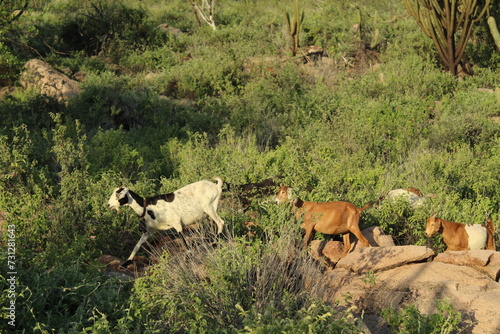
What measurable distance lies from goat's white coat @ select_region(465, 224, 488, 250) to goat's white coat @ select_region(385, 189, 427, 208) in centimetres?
86

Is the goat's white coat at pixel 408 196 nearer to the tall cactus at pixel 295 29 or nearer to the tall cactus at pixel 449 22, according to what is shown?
the tall cactus at pixel 449 22

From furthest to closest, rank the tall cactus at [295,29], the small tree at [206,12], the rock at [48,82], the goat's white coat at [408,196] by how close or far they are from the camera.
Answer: the small tree at [206,12] → the tall cactus at [295,29] → the rock at [48,82] → the goat's white coat at [408,196]

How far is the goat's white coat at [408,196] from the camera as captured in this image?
6798 mm

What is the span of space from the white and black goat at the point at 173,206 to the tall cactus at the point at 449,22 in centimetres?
1169

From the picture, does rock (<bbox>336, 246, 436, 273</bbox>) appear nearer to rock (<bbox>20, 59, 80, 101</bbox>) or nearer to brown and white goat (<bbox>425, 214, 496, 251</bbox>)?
brown and white goat (<bbox>425, 214, 496, 251</bbox>)

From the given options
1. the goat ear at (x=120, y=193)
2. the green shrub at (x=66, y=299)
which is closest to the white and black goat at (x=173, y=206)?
the goat ear at (x=120, y=193)

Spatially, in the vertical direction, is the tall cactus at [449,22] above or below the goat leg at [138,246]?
above

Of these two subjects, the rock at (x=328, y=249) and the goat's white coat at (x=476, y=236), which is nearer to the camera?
the goat's white coat at (x=476, y=236)

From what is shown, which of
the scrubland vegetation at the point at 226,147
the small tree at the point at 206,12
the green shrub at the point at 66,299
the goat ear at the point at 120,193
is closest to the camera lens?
the green shrub at the point at 66,299

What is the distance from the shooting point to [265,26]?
20.2 m

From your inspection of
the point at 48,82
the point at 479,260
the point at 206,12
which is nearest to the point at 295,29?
the point at 206,12

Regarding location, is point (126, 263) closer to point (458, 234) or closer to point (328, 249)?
point (328, 249)

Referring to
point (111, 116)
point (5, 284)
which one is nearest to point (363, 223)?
point (5, 284)

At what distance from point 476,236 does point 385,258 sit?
1.26m
